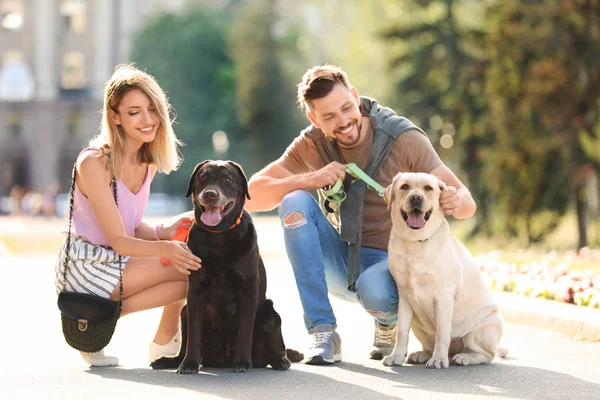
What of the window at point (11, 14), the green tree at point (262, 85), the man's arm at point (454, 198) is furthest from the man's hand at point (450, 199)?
the window at point (11, 14)

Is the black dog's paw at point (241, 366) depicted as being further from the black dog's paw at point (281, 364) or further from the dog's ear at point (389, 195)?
the dog's ear at point (389, 195)

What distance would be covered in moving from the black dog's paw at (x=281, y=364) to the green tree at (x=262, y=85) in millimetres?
53883

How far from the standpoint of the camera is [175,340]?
693 centimetres

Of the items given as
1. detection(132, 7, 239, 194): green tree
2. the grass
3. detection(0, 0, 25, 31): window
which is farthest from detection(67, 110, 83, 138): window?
the grass

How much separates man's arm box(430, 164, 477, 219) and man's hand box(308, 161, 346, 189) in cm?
59

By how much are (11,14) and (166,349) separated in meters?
67.9

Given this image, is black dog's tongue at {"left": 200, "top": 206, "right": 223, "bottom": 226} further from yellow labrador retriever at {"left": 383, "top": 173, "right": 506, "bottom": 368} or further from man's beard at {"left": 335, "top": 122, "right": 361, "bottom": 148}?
man's beard at {"left": 335, "top": 122, "right": 361, "bottom": 148}

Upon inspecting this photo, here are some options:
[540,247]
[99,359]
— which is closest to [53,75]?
[540,247]

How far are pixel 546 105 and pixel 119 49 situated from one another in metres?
53.6

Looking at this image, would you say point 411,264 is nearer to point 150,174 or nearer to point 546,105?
point 150,174

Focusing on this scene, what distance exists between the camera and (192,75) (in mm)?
65625

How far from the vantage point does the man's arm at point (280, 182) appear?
6.92 meters

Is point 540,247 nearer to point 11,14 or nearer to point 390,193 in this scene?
point 390,193

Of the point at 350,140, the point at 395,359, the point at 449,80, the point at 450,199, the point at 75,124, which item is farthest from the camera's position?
the point at 75,124
